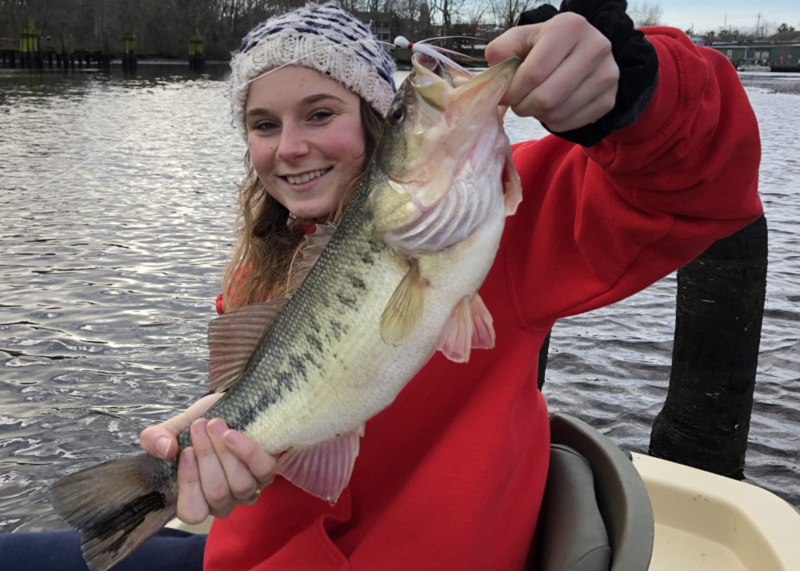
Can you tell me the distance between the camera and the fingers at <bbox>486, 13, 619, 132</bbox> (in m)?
1.73

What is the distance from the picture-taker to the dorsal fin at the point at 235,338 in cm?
248

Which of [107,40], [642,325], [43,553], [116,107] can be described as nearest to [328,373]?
[43,553]

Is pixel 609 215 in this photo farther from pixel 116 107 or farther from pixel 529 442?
pixel 116 107

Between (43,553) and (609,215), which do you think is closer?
(609,215)

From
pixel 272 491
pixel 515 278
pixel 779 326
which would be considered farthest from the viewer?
pixel 779 326

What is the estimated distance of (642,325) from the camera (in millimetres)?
9414

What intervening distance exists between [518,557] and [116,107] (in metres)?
33.9

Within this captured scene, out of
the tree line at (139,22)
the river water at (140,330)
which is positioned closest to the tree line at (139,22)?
the tree line at (139,22)

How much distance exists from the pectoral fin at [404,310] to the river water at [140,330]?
4.05m

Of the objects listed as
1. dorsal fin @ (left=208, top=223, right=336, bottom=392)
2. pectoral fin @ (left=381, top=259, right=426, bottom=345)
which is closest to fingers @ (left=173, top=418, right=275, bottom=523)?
dorsal fin @ (left=208, top=223, right=336, bottom=392)

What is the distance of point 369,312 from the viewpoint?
6.83 ft

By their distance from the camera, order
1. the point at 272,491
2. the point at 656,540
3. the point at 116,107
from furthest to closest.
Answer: the point at 116,107
the point at 656,540
the point at 272,491

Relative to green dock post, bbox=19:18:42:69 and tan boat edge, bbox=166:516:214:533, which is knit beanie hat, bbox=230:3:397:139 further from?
green dock post, bbox=19:18:42:69

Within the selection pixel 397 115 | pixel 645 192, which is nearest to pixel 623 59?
pixel 645 192
